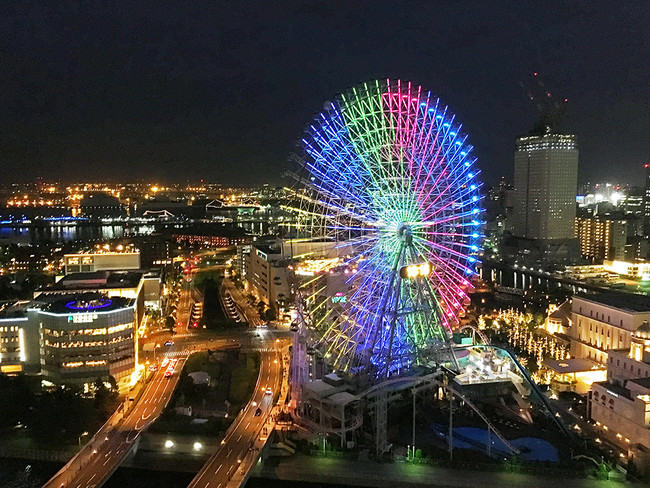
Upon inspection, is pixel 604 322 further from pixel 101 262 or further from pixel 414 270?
pixel 101 262

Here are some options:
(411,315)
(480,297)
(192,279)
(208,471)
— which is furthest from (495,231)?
(208,471)

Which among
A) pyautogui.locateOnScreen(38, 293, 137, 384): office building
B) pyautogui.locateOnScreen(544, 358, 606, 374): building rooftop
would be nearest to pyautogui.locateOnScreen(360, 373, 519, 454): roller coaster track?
pyautogui.locateOnScreen(544, 358, 606, 374): building rooftop

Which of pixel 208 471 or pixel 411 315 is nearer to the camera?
pixel 208 471

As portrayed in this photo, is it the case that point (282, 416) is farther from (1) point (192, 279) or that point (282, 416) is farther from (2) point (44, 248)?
(2) point (44, 248)

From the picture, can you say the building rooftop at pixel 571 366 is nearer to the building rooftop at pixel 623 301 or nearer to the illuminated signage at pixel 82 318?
the building rooftop at pixel 623 301

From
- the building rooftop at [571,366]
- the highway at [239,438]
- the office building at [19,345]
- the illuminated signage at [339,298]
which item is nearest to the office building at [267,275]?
the highway at [239,438]
